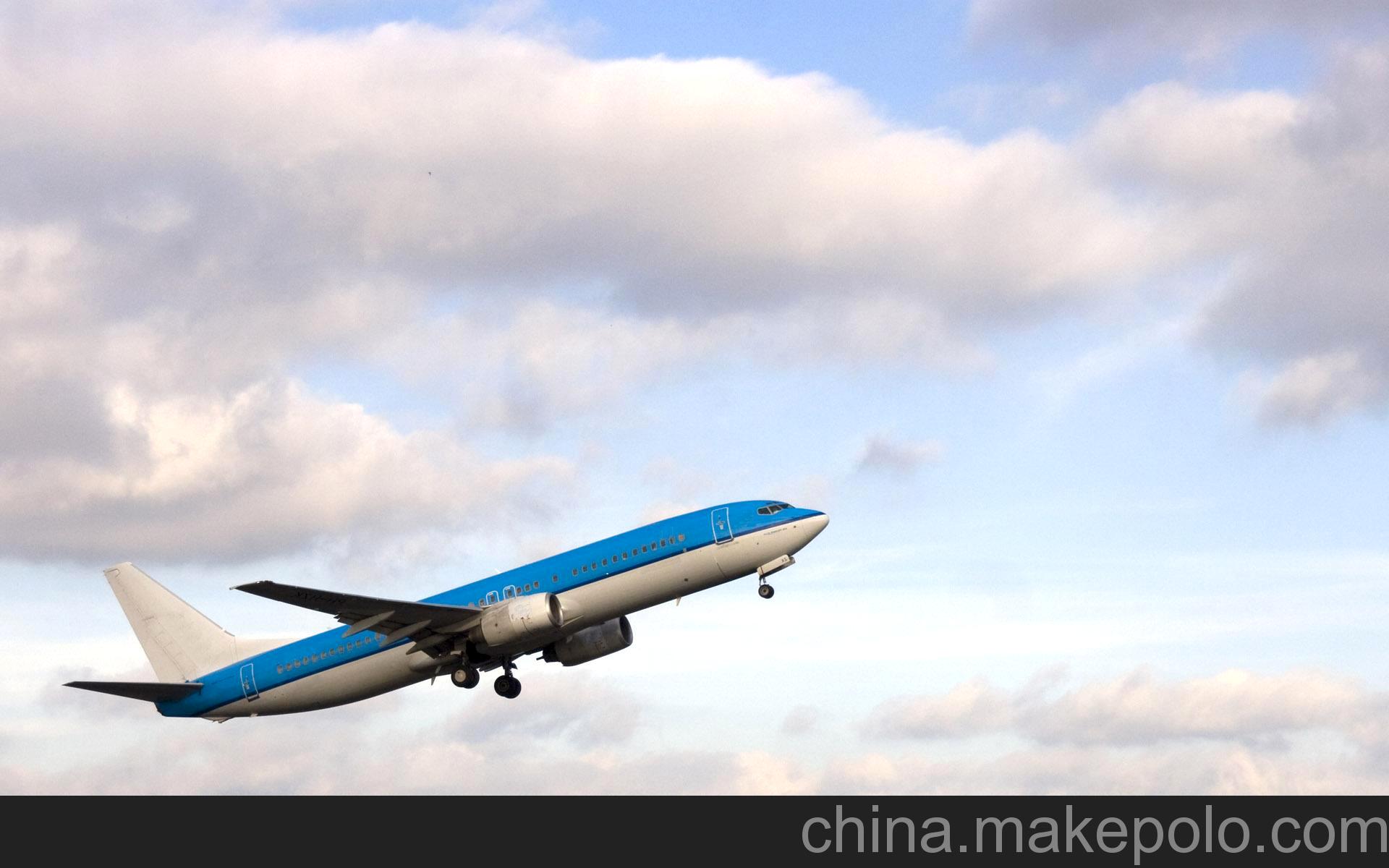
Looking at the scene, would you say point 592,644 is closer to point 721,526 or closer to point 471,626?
point 471,626

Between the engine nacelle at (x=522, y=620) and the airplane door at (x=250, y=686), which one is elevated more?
the engine nacelle at (x=522, y=620)

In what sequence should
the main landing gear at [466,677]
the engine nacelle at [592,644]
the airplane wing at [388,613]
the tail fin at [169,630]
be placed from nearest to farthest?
the airplane wing at [388,613], the main landing gear at [466,677], the engine nacelle at [592,644], the tail fin at [169,630]

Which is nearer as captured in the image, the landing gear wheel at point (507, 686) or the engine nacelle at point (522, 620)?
the engine nacelle at point (522, 620)

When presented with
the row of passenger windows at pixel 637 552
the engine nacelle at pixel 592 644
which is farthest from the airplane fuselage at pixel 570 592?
the engine nacelle at pixel 592 644

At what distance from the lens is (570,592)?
2584 inches

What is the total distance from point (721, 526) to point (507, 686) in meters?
17.0

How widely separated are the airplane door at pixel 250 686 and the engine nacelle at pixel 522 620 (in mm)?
15384

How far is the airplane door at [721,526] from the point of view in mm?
63000

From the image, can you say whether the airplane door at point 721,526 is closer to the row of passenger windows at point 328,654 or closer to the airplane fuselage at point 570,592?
the airplane fuselage at point 570,592

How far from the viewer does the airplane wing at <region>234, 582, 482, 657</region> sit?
2462 inches
